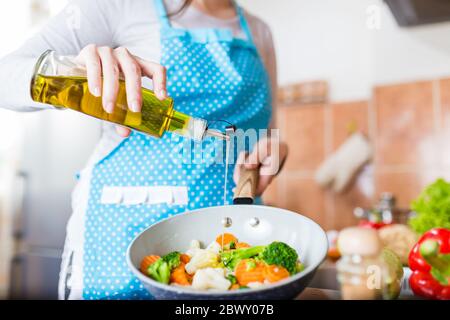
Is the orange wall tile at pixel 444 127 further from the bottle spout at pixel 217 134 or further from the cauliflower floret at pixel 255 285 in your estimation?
the cauliflower floret at pixel 255 285

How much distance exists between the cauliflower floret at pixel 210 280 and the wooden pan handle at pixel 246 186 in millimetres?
104

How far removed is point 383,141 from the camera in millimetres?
1765

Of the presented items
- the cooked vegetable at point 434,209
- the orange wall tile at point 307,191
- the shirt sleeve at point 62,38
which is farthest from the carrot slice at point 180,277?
the orange wall tile at point 307,191

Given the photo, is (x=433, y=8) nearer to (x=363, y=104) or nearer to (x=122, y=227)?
(x=363, y=104)

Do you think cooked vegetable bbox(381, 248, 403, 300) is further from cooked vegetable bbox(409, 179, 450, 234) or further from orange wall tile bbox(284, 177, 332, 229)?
orange wall tile bbox(284, 177, 332, 229)

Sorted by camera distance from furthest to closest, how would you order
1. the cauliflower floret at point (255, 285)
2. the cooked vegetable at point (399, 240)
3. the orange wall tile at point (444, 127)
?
the orange wall tile at point (444, 127) → the cooked vegetable at point (399, 240) → the cauliflower floret at point (255, 285)

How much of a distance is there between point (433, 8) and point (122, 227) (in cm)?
133

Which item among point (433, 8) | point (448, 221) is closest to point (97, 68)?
point (448, 221)

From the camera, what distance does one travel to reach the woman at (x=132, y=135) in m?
0.49

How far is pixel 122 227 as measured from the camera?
502mm

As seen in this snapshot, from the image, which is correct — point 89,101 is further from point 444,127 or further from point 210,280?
point 444,127

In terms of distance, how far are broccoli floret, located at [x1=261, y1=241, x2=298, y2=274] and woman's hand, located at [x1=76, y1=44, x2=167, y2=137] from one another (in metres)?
0.17

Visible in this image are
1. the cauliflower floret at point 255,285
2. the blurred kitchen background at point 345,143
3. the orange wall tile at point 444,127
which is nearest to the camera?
the cauliflower floret at point 255,285

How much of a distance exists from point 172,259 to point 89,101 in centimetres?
16
